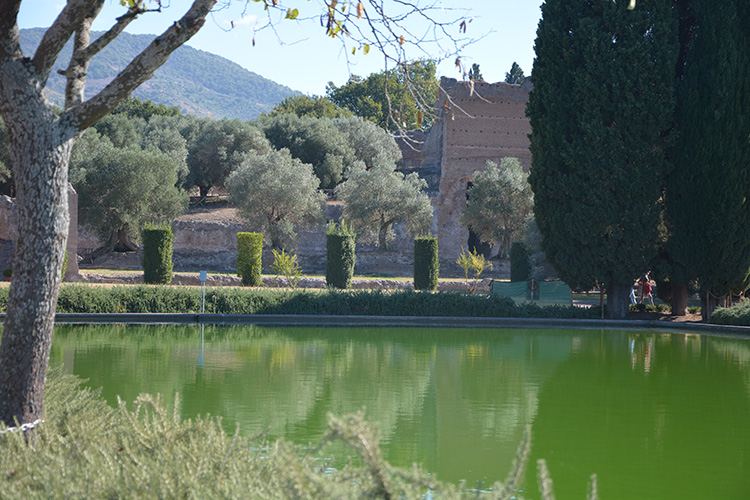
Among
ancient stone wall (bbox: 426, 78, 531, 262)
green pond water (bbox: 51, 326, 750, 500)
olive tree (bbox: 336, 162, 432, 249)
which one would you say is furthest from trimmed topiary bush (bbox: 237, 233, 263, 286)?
ancient stone wall (bbox: 426, 78, 531, 262)

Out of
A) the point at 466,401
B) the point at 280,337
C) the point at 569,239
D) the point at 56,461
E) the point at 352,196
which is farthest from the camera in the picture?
the point at 352,196

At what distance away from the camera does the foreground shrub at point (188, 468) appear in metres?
2.72

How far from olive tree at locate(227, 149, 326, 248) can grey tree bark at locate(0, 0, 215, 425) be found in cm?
2993

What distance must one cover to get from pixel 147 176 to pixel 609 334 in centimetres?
2288

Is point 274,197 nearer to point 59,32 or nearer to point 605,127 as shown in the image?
point 605,127

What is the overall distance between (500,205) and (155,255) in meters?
16.9

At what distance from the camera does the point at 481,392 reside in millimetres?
8938

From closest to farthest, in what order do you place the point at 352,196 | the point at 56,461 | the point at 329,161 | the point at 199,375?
the point at 56,461 → the point at 199,375 → the point at 352,196 → the point at 329,161

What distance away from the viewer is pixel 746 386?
386 inches

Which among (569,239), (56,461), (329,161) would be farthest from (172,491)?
(329,161)

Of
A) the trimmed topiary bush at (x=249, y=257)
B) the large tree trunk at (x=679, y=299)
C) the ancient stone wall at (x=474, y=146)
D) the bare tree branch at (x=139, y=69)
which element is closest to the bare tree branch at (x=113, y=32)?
the bare tree branch at (x=139, y=69)

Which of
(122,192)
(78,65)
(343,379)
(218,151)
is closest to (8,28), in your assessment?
(78,65)

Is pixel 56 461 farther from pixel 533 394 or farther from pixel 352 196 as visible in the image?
pixel 352 196

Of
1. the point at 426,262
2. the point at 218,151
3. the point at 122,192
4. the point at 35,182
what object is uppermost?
the point at 218,151
